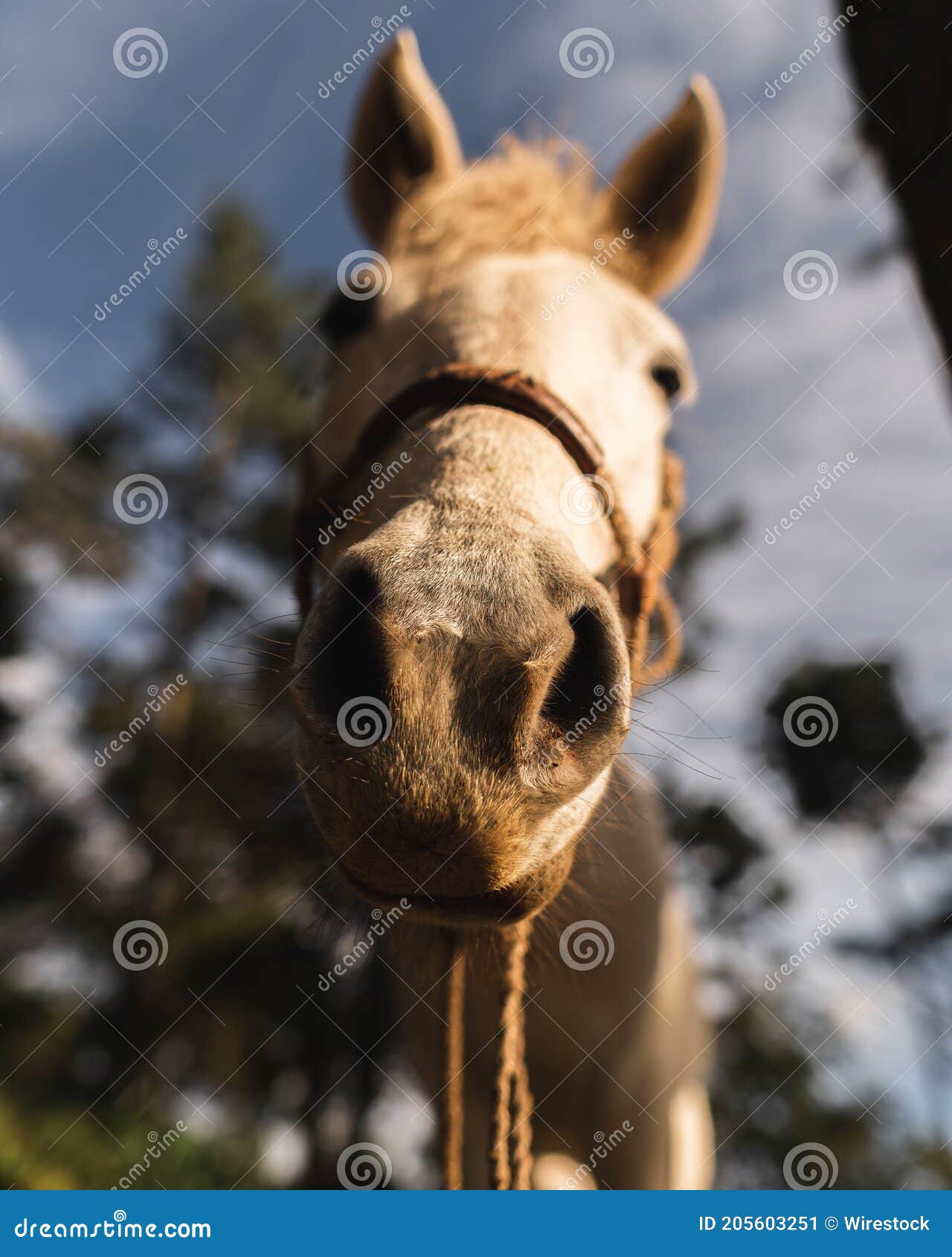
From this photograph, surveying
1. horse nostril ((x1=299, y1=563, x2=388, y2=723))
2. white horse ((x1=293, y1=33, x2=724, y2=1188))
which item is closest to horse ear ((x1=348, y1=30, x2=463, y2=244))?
white horse ((x1=293, y1=33, x2=724, y2=1188))

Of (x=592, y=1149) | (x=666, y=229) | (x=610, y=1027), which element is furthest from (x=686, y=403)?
(x=592, y=1149)

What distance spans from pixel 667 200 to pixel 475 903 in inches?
113

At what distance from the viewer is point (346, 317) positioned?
2.49m

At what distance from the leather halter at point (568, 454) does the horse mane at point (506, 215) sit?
69 centimetres

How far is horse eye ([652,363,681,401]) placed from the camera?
8.07 ft

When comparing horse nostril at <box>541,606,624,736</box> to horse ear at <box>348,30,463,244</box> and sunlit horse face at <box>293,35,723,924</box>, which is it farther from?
horse ear at <box>348,30,463,244</box>

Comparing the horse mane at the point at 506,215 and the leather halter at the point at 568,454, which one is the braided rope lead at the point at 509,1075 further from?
the horse mane at the point at 506,215

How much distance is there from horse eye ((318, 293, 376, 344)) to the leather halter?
1.83ft

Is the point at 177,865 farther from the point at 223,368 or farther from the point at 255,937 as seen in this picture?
the point at 223,368

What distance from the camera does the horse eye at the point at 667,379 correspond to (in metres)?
2.46

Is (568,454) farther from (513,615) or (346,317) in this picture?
(346,317)

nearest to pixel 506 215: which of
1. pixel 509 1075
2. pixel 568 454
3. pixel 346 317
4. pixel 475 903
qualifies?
pixel 346 317

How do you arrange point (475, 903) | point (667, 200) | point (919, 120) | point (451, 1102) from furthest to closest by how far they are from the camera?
point (667, 200) < point (451, 1102) < point (919, 120) < point (475, 903)

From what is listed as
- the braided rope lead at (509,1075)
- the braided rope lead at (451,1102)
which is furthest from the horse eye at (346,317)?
the braided rope lead at (451,1102)
